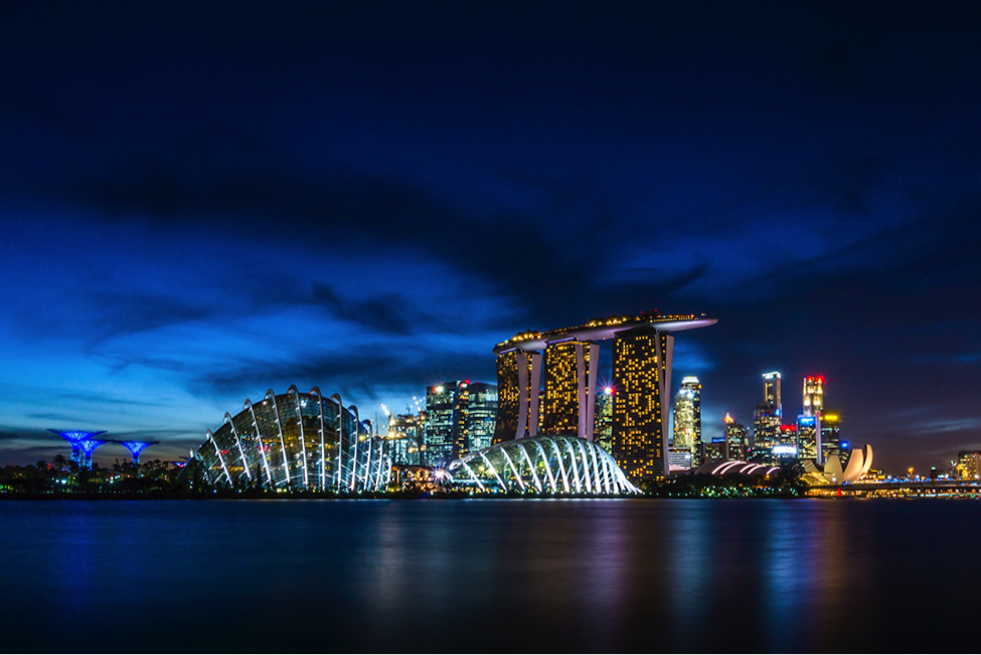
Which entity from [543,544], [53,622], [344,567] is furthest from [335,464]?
[53,622]

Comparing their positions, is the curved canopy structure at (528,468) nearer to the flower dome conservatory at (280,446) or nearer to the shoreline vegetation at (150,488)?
the shoreline vegetation at (150,488)

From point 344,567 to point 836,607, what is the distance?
18.1 m

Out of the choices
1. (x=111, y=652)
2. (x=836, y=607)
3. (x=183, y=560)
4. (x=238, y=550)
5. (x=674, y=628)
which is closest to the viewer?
(x=111, y=652)

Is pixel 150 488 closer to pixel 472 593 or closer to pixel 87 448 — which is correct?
pixel 87 448

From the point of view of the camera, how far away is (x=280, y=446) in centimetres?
11375

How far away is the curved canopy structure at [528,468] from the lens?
509 feet

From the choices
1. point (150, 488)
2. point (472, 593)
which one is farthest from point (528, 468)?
point (472, 593)

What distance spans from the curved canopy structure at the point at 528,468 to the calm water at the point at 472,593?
104m

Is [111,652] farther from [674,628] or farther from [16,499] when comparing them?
[16,499]

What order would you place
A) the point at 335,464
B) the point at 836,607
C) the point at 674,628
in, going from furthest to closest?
the point at 335,464 → the point at 836,607 → the point at 674,628

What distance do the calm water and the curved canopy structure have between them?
10405cm

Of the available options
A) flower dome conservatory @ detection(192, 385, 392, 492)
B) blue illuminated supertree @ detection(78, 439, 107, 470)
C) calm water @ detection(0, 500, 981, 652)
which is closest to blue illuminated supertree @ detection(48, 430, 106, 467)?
blue illuminated supertree @ detection(78, 439, 107, 470)

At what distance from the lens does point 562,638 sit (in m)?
19.1

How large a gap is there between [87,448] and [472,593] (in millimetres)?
166617
